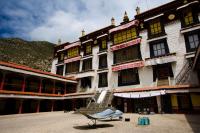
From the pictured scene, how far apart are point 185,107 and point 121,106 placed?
332 inches

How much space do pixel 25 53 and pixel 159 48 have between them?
6963 centimetres

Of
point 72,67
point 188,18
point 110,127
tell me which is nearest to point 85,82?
point 72,67

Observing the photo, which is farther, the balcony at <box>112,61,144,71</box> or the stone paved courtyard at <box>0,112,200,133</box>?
the balcony at <box>112,61,144,71</box>

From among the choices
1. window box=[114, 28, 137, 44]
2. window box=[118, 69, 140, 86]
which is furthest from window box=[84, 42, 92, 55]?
window box=[118, 69, 140, 86]

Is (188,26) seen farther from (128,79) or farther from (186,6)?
(128,79)

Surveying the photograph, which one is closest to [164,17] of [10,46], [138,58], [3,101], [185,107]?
[138,58]

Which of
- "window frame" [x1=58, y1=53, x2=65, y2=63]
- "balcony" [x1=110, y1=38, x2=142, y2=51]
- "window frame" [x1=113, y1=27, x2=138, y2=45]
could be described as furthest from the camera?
"window frame" [x1=58, y1=53, x2=65, y2=63]

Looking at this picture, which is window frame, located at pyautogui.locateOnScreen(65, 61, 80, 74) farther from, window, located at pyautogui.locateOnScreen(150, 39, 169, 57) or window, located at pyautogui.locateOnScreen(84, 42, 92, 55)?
window, located at pyautogui.locateOnScreen(150, 39, 169, 57)

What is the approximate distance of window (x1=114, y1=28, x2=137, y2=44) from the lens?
27009mm

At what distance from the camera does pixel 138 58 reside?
2541 centimetres

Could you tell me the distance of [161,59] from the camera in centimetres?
2241

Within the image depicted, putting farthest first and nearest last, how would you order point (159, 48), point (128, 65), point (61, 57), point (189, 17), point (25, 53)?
point (25, 53) → point (61, 57) → point (128, 65) → point (159, 48) → point (189, 17)

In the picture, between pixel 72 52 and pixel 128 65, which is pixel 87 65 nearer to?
pixel 72 52

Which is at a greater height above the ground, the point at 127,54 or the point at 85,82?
the point at 127,54
